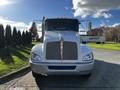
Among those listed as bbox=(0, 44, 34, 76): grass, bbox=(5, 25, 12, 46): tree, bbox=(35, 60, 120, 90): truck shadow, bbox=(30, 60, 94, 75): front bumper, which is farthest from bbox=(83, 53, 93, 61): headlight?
bbox=(5, 25, 12, 46): tree

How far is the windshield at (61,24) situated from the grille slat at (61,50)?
2.29 m

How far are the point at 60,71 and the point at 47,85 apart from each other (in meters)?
0.68

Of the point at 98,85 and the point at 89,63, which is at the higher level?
the point at 89,63

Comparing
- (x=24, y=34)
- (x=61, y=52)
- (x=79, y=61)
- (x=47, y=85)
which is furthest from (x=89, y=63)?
(x=24, y=34)

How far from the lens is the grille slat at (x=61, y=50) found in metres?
9.63

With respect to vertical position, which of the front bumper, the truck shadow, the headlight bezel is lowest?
the truck shadow

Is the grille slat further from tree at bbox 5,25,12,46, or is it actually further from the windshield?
tree at bbox 5,25,12,46

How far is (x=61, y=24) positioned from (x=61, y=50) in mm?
2689

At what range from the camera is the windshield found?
12.0m

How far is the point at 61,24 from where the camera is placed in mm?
12117

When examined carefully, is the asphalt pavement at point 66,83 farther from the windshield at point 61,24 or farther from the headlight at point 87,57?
the windshield at point 61,24

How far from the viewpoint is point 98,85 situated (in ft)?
30.6

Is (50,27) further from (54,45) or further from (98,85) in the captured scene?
(98,85)

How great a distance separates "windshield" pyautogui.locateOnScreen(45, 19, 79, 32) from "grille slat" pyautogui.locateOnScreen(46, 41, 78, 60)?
7.52 ft
